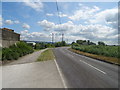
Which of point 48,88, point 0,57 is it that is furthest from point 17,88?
point 0,57

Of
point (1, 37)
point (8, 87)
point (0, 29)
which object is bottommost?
point (8, 87)

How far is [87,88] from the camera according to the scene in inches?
216

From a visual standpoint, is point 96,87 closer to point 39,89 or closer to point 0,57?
point 39,89

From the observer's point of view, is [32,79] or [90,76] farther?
[90,76]

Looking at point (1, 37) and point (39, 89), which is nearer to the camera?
point (39, 89)

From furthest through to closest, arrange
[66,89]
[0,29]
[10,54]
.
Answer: [0,29], [10,54], [66,89]

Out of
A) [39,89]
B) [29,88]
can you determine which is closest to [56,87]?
[39,89]

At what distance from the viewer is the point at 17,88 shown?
224 inches

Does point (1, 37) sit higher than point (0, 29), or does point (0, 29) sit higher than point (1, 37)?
point (0, 29)

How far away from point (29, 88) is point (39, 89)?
1.91 ft

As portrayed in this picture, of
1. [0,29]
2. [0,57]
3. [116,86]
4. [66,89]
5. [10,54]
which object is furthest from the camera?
[0,29]

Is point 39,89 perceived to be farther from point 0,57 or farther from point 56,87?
point 0,57

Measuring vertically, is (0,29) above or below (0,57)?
above

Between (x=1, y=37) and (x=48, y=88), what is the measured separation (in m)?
16.6
